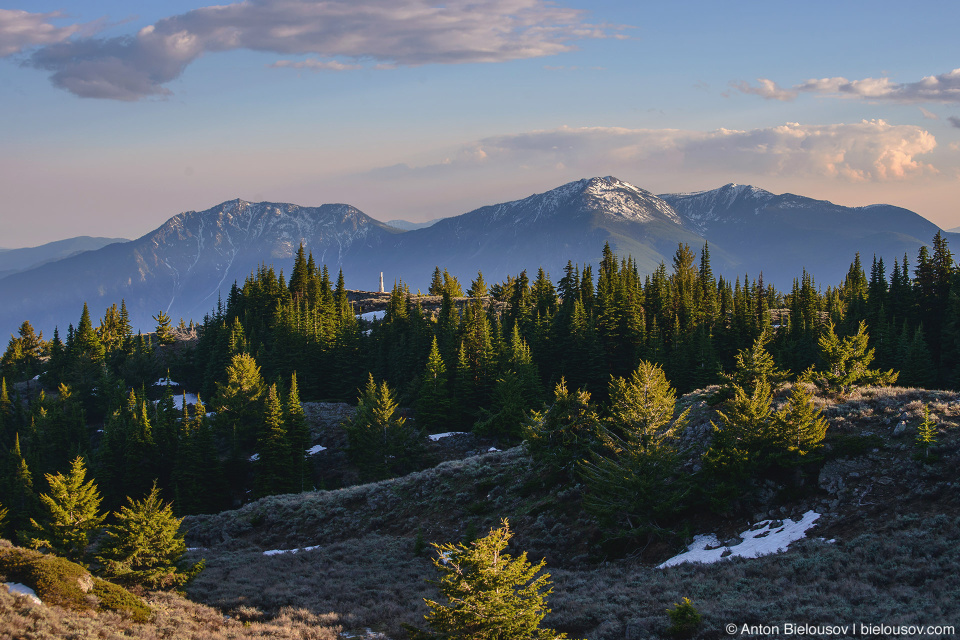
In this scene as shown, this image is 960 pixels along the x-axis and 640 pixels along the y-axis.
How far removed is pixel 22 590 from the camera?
60.6ft

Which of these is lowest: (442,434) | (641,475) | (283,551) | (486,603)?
(442,434)

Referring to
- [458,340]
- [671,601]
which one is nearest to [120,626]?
[671,601]

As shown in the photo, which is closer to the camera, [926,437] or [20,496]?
[926,437]

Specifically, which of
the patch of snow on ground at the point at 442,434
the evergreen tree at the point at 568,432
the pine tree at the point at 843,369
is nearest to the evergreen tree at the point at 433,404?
the patch of snow on ground at the point at 442,434

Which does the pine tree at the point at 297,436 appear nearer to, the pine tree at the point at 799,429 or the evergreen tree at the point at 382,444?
the evergreen tree at the point at 382,444

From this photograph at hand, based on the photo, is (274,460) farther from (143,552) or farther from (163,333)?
(163,333)

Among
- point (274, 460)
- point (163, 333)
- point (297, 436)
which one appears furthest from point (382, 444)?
point (163, 333)

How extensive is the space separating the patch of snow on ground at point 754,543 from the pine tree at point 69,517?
24163 mm

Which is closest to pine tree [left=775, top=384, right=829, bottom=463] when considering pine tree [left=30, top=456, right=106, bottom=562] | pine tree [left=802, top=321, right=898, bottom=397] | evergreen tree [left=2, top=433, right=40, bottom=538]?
pine tree [left=802, top=321, right=898, bottom=397]

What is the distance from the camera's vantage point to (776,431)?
90.3 ft

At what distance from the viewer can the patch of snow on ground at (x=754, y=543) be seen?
23891 mm

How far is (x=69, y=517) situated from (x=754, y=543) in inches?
1107

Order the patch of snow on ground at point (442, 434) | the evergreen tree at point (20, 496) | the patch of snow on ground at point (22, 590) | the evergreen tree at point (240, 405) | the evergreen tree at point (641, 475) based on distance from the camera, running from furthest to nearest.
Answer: the evergreen tree at point (240, 405) → the patch of snow on ground at point (442, 434) → the evergreen tree at point (20, 496) → the evergreen tree at point (641, 475) → the patch of snow on ground at point (22, 590)

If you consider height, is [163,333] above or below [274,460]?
above
